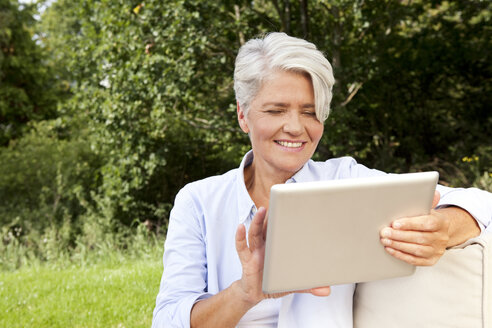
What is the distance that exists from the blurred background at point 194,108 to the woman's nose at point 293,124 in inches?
176

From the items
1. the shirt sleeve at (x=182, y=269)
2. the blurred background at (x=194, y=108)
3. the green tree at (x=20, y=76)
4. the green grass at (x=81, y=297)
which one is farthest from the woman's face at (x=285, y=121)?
the green tree at (x=20, y=76)

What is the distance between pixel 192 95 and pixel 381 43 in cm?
311

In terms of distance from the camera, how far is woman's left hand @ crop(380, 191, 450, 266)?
1323 mm

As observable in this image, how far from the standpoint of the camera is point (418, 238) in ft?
4.50

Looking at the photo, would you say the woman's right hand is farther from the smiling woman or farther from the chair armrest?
the smiling woman

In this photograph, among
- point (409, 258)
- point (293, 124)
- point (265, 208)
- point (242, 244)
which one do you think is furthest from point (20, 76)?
point (409, 258)

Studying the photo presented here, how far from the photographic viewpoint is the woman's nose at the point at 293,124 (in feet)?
5.82

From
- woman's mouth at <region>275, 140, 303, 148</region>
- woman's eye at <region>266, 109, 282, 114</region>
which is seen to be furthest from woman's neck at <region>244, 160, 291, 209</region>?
woman's eye at <region>266, 109, 282, 114</region>

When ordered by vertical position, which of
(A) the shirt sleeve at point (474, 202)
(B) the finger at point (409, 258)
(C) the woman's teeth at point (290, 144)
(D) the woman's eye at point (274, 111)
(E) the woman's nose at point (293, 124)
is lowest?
(B) the finger at point (409, 258)

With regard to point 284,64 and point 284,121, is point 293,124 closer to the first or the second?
point 284,121

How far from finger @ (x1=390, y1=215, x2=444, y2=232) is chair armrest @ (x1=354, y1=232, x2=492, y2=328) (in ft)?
0.85

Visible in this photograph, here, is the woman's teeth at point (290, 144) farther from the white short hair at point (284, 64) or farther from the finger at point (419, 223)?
the finger at point (419, 223)

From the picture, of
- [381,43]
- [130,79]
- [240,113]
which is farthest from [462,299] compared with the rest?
[381,43]

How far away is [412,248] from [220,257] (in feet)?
2.19
